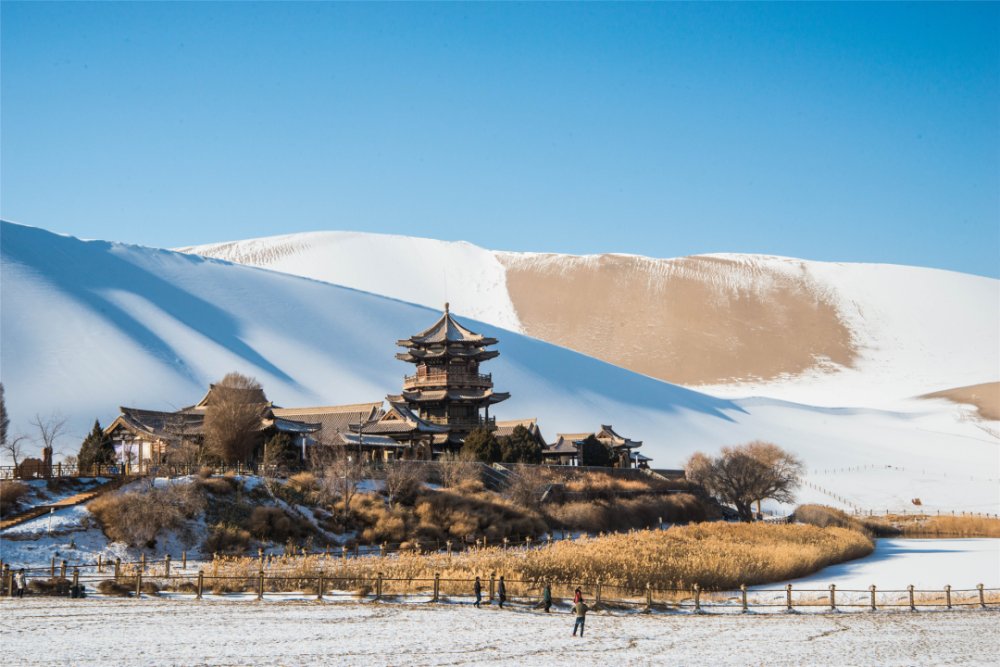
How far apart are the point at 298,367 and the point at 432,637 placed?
82.4 meters

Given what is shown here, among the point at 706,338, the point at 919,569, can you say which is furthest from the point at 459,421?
the point at 706,338

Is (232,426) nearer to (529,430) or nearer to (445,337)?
(445,337)

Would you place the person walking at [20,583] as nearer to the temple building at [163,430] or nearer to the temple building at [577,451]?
the temple building at [163,430]

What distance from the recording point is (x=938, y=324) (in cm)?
18375

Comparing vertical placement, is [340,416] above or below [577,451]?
above

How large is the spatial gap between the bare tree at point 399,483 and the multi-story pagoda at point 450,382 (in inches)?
554

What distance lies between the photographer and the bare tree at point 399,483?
1419 inches

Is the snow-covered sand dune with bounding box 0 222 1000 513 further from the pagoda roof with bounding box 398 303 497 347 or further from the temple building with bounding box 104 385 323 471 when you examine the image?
the pagoda roof with bounding box 398 303 497 347

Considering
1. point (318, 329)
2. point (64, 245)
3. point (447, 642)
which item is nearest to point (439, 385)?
point (447, 642)

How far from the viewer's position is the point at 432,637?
1658cm

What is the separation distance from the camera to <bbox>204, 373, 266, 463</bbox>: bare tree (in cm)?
3822

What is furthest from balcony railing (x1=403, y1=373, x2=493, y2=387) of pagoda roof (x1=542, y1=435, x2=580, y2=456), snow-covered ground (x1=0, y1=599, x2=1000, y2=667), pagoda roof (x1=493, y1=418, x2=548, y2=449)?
snow-covered ground (x1=0, y1=599, x2=1000, y2=667)

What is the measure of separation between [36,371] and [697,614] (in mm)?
70688

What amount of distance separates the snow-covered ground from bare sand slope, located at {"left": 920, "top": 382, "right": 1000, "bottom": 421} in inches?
4071
